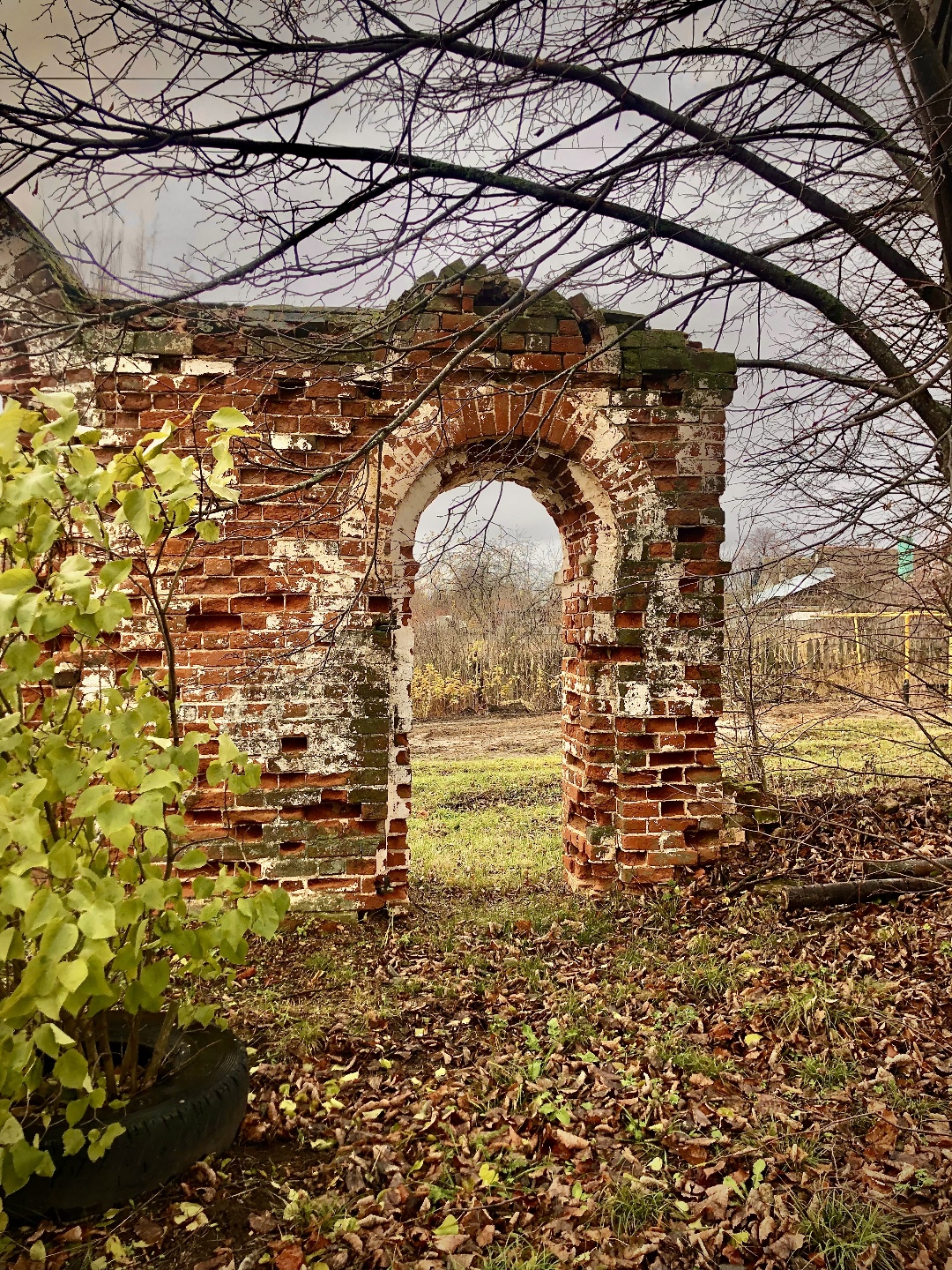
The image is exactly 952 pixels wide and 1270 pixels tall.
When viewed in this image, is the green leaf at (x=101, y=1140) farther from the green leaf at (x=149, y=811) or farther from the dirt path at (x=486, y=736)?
the dirt path at (x=486, y=736)

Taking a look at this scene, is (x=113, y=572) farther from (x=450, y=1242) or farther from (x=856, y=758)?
(x=856, y=758)

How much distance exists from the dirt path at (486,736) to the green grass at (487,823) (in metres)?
0.81

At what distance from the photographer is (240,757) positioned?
2391mm

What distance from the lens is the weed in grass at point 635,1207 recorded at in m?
2.29

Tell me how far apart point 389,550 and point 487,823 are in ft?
14.1

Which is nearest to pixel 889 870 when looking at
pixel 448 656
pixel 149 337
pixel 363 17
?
pixel 363 17

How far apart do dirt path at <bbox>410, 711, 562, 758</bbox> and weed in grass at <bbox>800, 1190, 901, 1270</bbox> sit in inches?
393

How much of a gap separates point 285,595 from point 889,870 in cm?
388

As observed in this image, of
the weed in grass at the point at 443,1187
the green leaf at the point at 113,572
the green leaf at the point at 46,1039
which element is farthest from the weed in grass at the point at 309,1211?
the green leaf at the point at 113,572

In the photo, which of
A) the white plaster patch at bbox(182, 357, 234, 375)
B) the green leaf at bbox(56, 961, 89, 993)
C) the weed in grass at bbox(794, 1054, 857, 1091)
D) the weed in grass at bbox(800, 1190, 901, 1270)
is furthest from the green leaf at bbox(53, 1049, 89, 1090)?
the white plaster patch at bbox(182, 357, 234, 375)

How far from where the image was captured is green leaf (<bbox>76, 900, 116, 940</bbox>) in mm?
1677

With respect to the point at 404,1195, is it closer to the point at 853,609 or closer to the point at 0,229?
the point at 853,609

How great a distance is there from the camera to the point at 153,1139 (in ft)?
7.47

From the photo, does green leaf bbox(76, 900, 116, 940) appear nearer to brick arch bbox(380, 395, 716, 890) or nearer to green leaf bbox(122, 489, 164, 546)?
green leaf bbox(122, 489, 164, 546)
